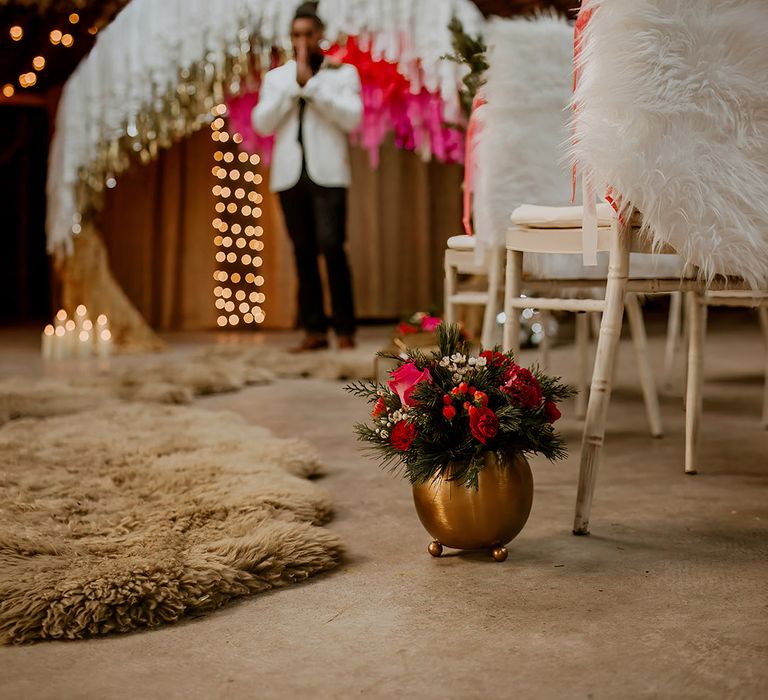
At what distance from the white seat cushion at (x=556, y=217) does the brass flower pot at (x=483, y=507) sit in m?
0.44

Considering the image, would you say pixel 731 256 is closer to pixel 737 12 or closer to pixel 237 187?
pixel 737 12

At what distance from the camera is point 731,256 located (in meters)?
1.50

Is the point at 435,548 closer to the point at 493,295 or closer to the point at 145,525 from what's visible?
the point at 145,525

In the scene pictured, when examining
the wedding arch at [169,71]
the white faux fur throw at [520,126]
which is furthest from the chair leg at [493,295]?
the wedding arch at [169,71]

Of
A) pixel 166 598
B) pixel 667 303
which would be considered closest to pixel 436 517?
pixel 166 598

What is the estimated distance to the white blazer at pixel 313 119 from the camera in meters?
4.34

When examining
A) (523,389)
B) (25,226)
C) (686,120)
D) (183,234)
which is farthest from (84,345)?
(686,120)

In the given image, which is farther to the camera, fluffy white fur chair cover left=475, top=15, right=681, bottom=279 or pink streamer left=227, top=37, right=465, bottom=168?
pink streamer left=227, top=37, right=465, bottom=168

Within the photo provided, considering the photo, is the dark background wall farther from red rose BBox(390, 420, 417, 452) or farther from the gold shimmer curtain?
red rose BBox(390, 420, 417, 452)

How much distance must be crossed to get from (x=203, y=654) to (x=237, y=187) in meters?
5.40

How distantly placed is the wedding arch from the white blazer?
351mm

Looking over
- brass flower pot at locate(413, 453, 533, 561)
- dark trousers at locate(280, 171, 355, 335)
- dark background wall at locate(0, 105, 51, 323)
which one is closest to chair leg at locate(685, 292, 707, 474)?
brass flower pot at locate(413, 453, 533, 561)

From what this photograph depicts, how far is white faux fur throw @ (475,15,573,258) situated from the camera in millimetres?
2227

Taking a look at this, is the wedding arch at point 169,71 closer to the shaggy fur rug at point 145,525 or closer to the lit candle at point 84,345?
the lit candle at point 84,345
